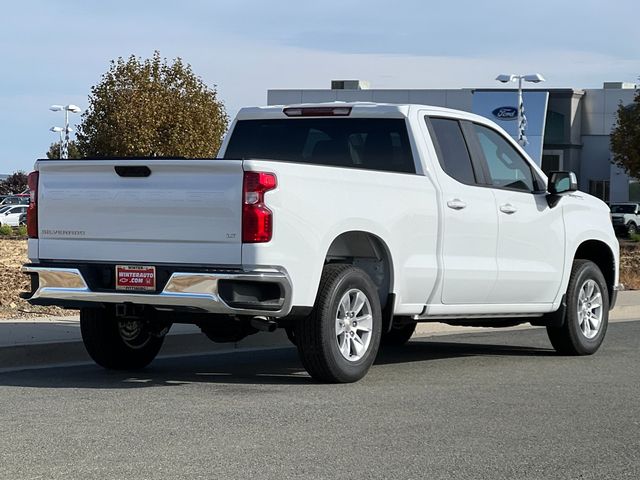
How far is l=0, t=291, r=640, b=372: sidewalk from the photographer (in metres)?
10.9

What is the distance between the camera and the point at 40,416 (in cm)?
789

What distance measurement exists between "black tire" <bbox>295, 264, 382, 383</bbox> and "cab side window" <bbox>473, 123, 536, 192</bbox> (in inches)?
87.3

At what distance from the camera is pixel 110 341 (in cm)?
1037

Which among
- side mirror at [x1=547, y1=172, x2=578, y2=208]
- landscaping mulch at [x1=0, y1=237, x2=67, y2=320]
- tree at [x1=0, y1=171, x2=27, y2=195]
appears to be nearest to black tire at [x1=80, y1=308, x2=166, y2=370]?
landscaping mulch at [x1=0, y1=237, x2=67, y2=320]

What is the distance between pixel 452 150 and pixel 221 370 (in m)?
2.68

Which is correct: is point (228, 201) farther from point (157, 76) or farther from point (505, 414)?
point (157, 76)

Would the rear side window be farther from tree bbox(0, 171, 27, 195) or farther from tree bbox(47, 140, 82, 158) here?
tree bbox(0, 171, 27, 195)

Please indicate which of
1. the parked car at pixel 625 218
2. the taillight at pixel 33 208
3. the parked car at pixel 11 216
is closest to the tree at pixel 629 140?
the parked car at pixel 625 218

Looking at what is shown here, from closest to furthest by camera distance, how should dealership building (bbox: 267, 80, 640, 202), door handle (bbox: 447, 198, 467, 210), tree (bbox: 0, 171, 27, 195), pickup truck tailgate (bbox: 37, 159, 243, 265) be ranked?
pickup truck tailgate (bbox: 37, 159, 243, 265)
door handle (bbox: 447, 198, 467, 210)
dealership building (bbox: 267, 80, 640, 202)
tree (bbox: 0, 171, 27, 195)

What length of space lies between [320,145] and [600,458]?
4.92 m

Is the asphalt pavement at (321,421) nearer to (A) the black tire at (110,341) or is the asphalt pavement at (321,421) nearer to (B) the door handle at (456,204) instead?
(A) the black tire at (110,341)

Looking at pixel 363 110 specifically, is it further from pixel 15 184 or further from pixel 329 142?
pixel 15 184

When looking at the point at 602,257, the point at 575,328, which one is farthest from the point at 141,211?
the point at 602,257

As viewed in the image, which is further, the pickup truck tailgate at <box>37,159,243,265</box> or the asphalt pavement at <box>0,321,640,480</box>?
the pickup truck tailgate at <box>37,159,243,265</box>
